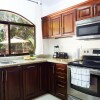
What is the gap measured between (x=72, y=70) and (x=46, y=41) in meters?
1.84

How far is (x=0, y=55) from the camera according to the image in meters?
3.30

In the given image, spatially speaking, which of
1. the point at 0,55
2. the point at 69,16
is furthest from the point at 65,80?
the point at 0,55

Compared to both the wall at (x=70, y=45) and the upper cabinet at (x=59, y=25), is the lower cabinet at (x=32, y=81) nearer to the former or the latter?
the wall at (x=70, y=45)

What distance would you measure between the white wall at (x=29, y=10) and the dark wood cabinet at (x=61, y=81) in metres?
1.23

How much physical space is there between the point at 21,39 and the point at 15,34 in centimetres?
24

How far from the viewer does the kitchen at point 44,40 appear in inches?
130

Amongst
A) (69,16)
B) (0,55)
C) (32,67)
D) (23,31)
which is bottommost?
(32,67)

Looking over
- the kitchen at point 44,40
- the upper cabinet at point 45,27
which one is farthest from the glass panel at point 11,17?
the upper cabinet at point 45,27

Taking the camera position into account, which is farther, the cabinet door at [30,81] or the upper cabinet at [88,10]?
the cabinet door at [30,81]

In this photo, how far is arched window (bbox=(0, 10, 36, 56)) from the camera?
337 cm

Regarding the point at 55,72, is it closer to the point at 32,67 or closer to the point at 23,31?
the point at 32,67

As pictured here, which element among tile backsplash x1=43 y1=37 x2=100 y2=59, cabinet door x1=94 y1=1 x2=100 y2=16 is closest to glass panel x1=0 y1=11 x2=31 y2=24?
tile backsplash x1=43 y1=37 x2=100 y2=59

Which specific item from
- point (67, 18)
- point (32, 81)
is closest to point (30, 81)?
point (32, 81)

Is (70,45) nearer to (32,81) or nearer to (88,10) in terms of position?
(88,10)
